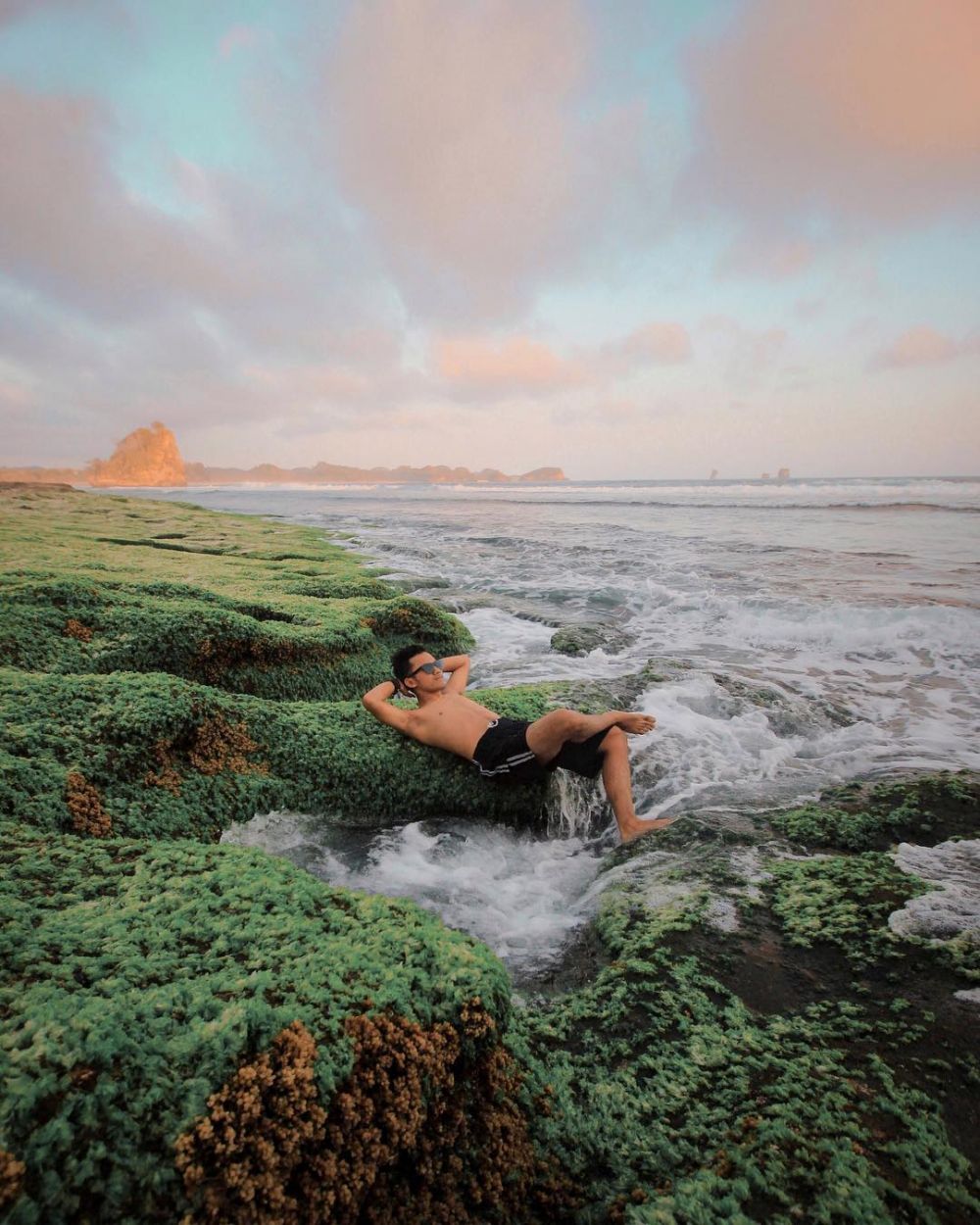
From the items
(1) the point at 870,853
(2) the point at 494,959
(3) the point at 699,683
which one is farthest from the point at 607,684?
(2) the point at 494,959

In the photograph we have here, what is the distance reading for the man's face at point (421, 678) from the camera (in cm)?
578

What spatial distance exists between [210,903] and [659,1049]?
219 cm

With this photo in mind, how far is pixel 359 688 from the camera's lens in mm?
7852

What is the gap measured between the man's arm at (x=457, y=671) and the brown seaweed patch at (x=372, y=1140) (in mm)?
3708

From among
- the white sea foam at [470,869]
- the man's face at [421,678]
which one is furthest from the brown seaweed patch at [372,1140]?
the man's face at [421,678]

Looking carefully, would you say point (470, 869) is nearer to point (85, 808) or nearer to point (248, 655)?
point (85, 808)

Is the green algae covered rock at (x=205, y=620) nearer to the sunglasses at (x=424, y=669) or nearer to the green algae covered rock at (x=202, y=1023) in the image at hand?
the sunglasses at (x=424, y=669)

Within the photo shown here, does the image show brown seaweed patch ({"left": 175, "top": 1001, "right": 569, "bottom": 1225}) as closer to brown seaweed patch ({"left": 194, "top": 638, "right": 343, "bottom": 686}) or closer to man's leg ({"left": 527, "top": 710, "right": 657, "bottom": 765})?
man's leg ({"left": 527, "top": 710, "right": 657, "bottom": 765})

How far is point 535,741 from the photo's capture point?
5.16 metres

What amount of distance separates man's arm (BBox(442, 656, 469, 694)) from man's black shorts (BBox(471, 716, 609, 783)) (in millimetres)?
913

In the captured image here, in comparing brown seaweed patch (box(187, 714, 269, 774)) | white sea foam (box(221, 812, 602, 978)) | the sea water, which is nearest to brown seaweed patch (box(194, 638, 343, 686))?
brown seaweed patch (box(187, 714, 269, 774))

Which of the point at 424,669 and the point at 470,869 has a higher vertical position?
the point at 424,669

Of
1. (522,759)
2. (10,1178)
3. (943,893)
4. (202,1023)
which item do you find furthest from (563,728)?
(10,1178)

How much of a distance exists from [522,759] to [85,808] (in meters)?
3.25
